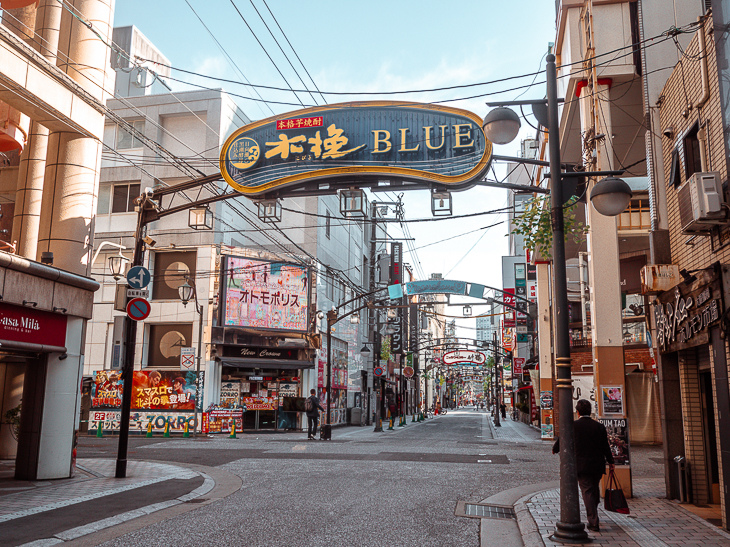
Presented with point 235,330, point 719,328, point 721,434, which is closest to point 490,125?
point 719,328

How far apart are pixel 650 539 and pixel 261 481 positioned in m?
7.63

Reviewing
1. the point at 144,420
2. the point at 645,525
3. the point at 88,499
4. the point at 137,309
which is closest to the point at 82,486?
the point at 88,499

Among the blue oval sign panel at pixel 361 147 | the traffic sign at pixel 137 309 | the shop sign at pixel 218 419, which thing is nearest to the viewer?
the traffic sign at pixel 137 309

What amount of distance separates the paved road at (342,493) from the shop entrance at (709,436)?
12.4ft

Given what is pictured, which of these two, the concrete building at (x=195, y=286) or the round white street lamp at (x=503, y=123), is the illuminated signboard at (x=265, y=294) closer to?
the concrete building at (x=195, y=286)

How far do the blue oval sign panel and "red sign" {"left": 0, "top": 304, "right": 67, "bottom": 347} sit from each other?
16.2 feet

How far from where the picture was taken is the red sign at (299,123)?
14.8 m

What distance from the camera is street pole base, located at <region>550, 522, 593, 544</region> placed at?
786cm

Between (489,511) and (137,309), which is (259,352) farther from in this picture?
(489,511)

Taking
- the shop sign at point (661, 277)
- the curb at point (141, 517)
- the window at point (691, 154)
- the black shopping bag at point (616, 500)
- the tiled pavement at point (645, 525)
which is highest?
the window at point (691, 154)

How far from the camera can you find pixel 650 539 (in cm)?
801

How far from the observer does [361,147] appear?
14.3 meters

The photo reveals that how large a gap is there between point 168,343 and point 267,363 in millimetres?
5032

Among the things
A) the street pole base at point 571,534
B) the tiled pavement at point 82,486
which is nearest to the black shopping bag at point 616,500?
the street pole base at point 571,534
